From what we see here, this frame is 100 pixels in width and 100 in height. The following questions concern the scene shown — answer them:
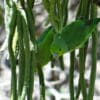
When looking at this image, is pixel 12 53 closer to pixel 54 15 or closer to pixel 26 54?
pixel 26 54

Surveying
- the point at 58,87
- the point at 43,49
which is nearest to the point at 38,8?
the point at 58,87

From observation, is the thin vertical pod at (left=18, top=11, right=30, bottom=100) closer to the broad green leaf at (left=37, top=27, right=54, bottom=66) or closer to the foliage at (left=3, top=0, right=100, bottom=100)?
the foliage at (left=3, top=0, right=100, bottom=100)

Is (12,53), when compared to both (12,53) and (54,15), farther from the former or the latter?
(54,15)

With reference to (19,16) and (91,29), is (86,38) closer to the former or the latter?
(91,29)

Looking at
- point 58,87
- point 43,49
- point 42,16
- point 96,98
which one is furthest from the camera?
point 42,16

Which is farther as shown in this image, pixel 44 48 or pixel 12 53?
pixel 44 48

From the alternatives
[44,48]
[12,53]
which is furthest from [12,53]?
[44,48]

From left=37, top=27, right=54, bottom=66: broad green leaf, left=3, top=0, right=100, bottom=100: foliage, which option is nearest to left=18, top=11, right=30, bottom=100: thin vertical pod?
left=3, top=0, right=100, bottom=100: foliage

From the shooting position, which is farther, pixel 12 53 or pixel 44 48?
pixel 44 48

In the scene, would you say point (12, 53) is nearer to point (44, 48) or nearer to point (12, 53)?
point (12, 53)
